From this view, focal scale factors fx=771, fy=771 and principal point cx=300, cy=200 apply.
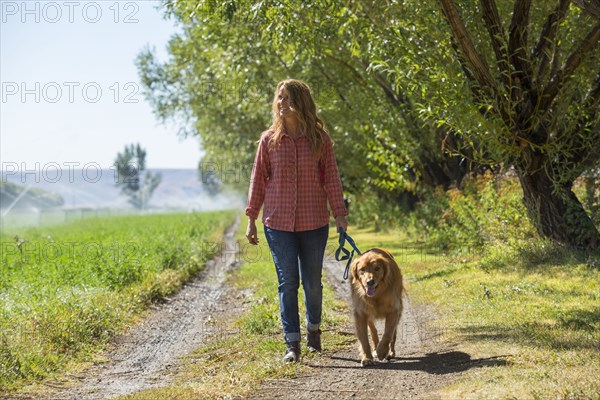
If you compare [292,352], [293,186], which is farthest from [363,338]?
[293,186]

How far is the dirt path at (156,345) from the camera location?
673 centimetres

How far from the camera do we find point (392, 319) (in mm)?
6953

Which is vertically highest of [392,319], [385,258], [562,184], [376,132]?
[376,132]

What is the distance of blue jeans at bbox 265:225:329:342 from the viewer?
7.03 metres

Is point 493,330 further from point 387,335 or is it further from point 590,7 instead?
point 590,7

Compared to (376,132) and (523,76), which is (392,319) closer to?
(523,76)

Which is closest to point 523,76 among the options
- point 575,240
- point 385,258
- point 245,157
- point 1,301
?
point 575,240

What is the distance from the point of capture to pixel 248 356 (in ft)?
24.3

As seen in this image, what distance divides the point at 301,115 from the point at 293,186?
2.14 ft

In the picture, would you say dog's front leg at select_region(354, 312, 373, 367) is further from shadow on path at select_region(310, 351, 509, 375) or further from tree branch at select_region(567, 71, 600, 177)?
tree branch at select_region(567, 71, 600, 177)

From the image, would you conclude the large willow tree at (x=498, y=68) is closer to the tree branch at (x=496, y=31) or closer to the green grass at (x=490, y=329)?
the tree branch at (x=496, y=31)

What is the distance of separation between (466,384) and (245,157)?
1283 inches

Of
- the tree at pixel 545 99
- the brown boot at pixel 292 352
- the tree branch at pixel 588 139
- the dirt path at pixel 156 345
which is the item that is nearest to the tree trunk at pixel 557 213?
the tree at pixel 545 99

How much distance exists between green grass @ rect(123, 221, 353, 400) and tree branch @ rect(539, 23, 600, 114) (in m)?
4.35
